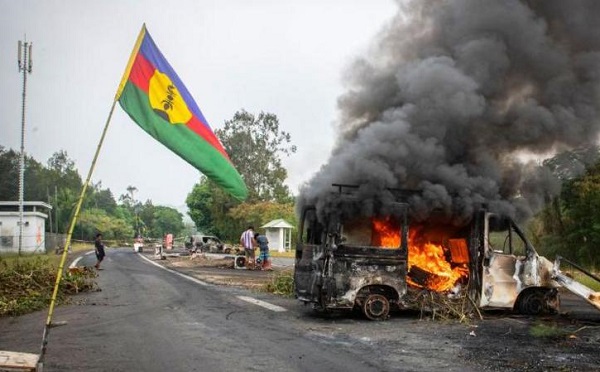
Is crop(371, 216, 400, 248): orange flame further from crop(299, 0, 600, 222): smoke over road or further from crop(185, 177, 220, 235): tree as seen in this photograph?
crop(185, 177, 220, 235): tree

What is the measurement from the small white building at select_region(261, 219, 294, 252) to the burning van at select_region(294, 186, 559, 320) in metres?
32.9

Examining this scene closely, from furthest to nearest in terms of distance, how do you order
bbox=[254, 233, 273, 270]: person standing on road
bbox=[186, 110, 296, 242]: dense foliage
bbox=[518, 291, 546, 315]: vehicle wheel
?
bbox=[186, 110, 296, 242]: dense foliage < bbox=[254, 233, 273, 270]: person standing on road < bbox=[518, 291, 546, 315]: vehicle wheel

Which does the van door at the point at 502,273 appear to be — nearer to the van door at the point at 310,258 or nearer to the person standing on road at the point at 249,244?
the van door at the point at 310,258

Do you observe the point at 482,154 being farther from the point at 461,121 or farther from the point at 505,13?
the point at 505,13

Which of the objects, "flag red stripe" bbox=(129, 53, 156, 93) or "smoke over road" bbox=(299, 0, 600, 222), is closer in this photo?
"flag red stripe" bbox=(129, 53, 156, 93)

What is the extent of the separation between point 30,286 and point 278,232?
32.1m

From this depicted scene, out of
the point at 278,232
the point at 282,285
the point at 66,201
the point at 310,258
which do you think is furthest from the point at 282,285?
the point at 66,201

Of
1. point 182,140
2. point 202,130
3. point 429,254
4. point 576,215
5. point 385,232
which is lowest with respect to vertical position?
point 429,254

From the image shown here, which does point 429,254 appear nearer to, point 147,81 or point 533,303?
point 533,303

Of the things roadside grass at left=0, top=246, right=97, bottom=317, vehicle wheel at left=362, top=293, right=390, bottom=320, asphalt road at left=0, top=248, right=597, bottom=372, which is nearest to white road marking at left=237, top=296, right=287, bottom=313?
asphalt road at left=0, top=248, right=597, bottom=372

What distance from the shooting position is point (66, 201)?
252 feet

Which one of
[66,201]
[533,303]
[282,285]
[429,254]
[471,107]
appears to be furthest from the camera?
[66,201]

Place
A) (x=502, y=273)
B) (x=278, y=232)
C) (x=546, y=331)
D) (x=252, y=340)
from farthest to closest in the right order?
(x=278, y=232) → (x=502, y=273) → (x=546, y=331) → (x=252, y=340)

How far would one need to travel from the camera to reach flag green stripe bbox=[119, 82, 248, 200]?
603 centimetres
